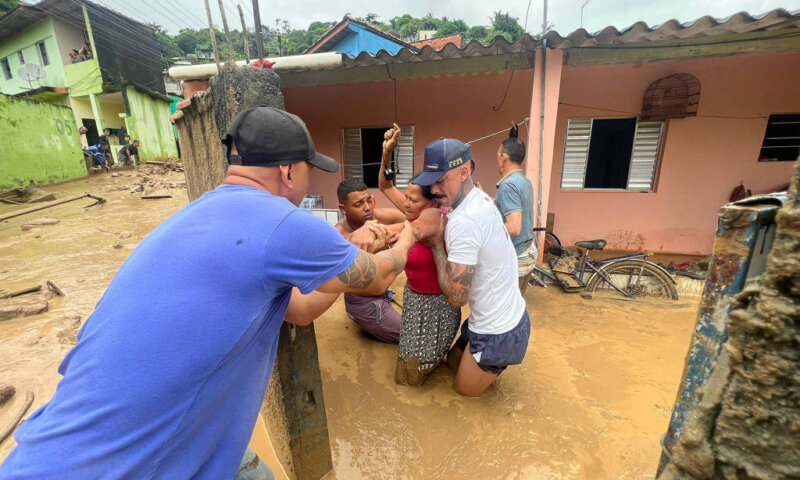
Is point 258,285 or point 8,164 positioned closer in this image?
point 258,285

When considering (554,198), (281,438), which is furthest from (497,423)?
(554,198)

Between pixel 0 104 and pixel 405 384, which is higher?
pixel 0 104

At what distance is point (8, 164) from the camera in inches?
428

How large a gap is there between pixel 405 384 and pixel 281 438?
105 centimetres

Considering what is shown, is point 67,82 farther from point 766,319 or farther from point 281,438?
point 766,319

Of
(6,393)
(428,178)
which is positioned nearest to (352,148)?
(428,178)

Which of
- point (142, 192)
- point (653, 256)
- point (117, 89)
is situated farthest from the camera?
point (117, 89)

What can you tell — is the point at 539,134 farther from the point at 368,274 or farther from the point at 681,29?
the point at 368,274

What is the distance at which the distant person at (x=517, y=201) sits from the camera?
351 cm

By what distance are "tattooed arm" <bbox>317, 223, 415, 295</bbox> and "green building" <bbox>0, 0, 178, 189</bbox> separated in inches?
861

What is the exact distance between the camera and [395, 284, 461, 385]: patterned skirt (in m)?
2.74

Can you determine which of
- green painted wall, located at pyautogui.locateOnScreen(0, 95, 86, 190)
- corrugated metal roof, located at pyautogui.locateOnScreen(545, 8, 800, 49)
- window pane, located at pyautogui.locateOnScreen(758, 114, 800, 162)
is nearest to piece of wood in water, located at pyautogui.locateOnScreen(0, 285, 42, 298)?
corrugated metal roof, located at pyautogui.locateOnScreen(545, 8, 800, 49)

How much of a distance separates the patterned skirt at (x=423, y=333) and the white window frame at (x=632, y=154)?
4.19 meters

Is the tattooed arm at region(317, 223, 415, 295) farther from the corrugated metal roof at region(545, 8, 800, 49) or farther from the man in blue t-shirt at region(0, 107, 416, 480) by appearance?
the corrugated metal roof at region(545, 8, 800, 49)
